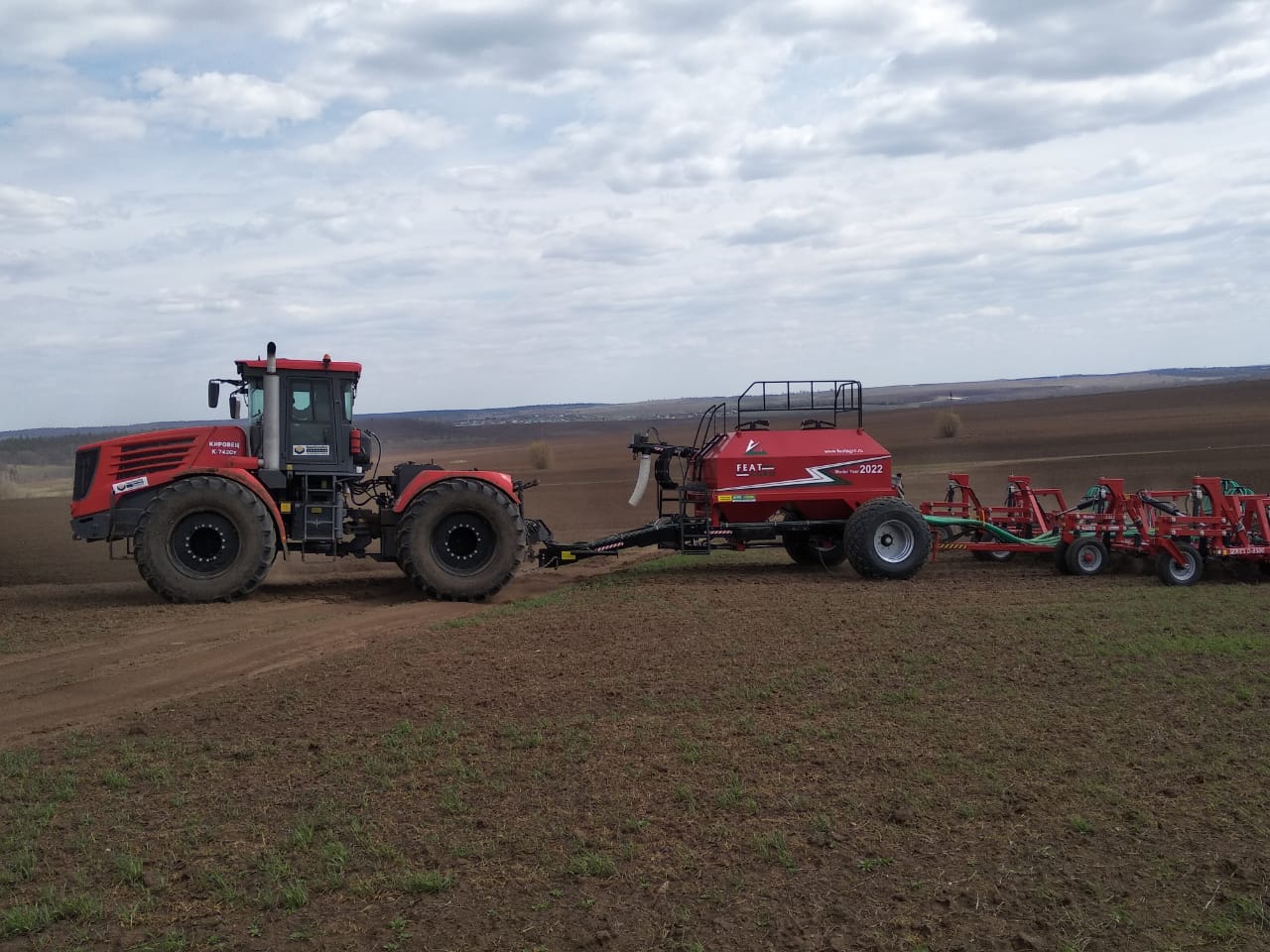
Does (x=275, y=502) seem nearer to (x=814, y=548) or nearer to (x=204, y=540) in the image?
(x=204, y=540)

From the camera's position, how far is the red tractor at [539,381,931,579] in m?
14.6

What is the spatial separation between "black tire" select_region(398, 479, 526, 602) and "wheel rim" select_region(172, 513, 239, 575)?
6.46ft

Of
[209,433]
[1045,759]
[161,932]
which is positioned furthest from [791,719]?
[209,433]

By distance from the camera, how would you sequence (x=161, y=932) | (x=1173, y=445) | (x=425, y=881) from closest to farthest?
(x=161, y=932)
(x=425, y=881)
(x=1173, y=445)

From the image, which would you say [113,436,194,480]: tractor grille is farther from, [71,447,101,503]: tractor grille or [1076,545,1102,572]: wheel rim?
[1076,545,1102,572]: wheel rim

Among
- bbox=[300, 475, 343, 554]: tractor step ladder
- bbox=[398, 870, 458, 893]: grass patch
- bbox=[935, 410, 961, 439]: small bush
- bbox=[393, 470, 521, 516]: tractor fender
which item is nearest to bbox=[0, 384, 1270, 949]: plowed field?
bbox=[398, 870, 458, 893]: grass patch

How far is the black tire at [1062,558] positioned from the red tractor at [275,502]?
7.13 metres

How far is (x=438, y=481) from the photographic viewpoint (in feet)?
45.4

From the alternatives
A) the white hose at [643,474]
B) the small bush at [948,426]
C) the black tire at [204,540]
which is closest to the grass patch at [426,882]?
the black tire at [204,540]

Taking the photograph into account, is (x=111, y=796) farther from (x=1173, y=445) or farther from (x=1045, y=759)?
(x=1173, y=445)

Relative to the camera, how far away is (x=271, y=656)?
10141mm

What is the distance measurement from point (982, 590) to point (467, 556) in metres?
6.28

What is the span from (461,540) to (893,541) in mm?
5595

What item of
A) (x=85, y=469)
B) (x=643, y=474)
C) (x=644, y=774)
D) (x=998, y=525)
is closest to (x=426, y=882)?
(x=644, y=774)
